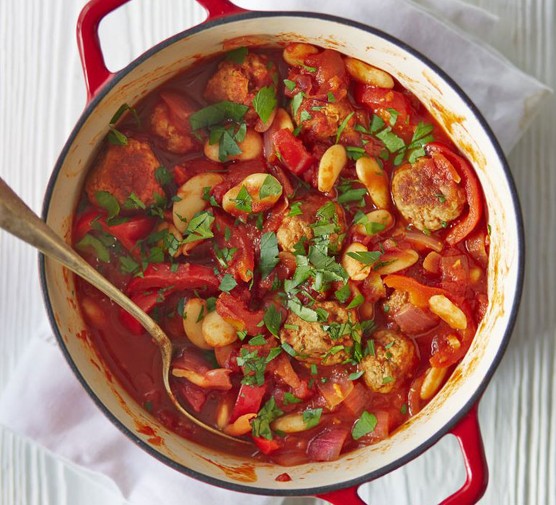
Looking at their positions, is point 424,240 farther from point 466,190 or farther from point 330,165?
point 330,165

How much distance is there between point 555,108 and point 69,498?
99.0 inches

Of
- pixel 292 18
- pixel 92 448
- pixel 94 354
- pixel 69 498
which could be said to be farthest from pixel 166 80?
pixel 69 498

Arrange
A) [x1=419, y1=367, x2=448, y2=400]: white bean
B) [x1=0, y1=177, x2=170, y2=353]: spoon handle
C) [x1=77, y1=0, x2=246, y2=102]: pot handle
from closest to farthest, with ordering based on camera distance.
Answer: [x1=0, y1=177, x2=170, y2=353]: spoon handle, [x1=77, y1=0, x2=246, y2=102]: pot handle, [x1=419, y1=367, x2=448, y2=400]: white bean

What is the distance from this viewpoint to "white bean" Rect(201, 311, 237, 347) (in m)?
2.64

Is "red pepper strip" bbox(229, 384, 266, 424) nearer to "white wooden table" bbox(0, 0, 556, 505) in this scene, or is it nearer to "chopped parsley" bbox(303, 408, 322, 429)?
"chopped parsley" bbox(303, 408, 322, 429)

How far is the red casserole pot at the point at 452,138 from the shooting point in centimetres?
239

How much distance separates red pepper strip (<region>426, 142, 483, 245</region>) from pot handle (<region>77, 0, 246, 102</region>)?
891mm

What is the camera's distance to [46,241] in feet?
7.21

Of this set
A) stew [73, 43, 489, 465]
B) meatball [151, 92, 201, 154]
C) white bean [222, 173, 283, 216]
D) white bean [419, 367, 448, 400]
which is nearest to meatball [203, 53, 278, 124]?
stew [73, 43, 489, 465]

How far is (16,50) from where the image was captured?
304cm

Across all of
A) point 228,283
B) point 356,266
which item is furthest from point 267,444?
point 356,266

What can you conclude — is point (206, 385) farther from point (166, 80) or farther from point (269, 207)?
point (166, 80)

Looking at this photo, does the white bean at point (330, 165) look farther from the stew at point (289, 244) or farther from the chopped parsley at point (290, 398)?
the chopped parsley at point (290, 398)

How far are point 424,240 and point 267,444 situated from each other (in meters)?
0.95
